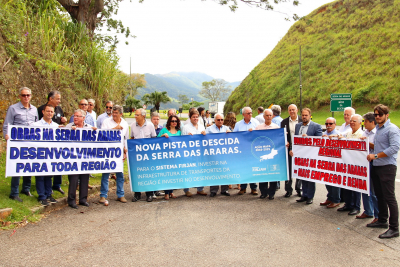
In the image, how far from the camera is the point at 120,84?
14.5 m

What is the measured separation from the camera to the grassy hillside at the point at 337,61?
38.2m

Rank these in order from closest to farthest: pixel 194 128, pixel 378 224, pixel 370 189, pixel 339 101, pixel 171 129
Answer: pixel 378 224
pixel 370 189
pixel 171 129
pixel 194 128
pixel 339 101

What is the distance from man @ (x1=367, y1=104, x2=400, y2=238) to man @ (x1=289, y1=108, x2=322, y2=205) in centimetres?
164

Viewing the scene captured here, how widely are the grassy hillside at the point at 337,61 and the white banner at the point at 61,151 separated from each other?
113 ft

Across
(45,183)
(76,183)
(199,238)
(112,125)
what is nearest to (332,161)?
(199,238)

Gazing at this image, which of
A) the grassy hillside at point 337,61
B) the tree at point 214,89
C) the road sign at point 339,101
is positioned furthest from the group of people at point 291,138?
the tree at point 214,89

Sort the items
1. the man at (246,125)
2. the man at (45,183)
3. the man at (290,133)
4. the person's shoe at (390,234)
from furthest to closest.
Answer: the man at (246,125)
the man at (290,133)
the man at (45,183)
the person's shoe at (390,234)

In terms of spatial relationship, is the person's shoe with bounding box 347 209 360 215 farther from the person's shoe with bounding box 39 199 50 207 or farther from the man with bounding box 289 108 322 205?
the person's shoe with bounding box 39 199 50 207

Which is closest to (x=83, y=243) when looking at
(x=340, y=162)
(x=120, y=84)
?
(x=340, y=162)

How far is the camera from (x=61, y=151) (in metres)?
6.71

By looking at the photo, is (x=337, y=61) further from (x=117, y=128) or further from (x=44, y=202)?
(x=44, y=202)

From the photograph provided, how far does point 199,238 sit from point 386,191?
304cm

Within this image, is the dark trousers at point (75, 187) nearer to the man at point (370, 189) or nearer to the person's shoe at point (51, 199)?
the person's shoe at point (51, 199)

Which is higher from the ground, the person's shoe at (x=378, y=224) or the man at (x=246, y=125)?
the man at (x=246, y=125)
